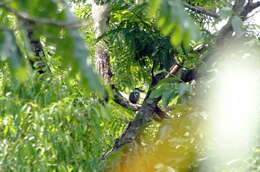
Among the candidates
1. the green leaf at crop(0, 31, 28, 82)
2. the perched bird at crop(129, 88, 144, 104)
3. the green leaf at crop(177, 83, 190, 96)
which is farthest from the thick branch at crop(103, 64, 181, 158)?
the green leaf at crop(0, 31, 28, 82)

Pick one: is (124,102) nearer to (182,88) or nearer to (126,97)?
(126,97)

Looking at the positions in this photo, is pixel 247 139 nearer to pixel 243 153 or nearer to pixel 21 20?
pixel 243 153

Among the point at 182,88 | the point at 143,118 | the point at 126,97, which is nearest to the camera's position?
the point at 182,88

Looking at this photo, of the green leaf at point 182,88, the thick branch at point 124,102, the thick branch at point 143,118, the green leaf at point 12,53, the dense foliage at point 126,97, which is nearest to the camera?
the green leaf at point 12,53

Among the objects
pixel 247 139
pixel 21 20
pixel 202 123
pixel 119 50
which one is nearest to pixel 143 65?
pixel 119 50

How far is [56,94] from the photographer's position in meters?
2.68

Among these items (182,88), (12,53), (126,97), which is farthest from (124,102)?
(12,53)

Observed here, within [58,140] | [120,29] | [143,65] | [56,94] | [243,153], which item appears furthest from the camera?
[143,65]

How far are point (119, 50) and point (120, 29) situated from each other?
235mm

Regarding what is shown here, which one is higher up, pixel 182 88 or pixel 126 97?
pixel 182 88

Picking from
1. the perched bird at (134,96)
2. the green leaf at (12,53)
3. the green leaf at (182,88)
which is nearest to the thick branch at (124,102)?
the perched bird at (134,96)

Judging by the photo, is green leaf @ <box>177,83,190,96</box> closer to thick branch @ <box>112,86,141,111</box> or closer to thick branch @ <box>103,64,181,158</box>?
thick branch @ <box>103,64,181,158</box>

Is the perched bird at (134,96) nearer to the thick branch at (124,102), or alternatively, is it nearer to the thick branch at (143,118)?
the thick branch at (124,102)

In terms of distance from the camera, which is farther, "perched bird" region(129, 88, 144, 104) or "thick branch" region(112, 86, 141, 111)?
"perched bird" region(129, 88, 144, 104)
